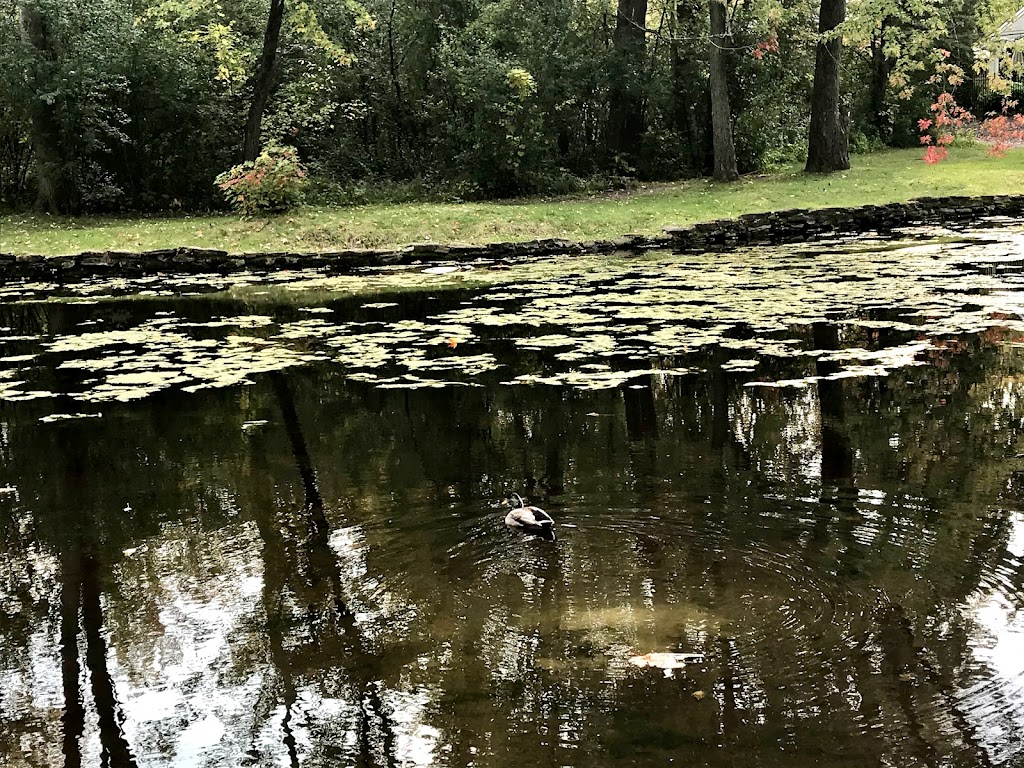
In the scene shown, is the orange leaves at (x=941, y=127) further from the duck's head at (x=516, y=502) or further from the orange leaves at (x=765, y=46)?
the duck's head at (x=516, y=502)

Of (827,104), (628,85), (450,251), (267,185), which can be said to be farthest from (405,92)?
(827,104)

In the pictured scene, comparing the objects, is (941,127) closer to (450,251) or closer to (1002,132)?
(1002,132)

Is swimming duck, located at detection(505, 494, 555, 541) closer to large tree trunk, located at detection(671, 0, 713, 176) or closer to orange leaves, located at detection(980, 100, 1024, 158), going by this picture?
large tree trunk, located at detection(671, 0, 713, 176)

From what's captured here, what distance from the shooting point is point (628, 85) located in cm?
2214

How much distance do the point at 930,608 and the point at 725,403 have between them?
123 inches

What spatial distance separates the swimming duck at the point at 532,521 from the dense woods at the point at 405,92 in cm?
1615

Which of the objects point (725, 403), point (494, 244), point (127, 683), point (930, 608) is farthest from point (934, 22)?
point (127, 683)

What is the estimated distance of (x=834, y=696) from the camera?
10.5ft

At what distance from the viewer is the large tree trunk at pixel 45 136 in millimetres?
18859

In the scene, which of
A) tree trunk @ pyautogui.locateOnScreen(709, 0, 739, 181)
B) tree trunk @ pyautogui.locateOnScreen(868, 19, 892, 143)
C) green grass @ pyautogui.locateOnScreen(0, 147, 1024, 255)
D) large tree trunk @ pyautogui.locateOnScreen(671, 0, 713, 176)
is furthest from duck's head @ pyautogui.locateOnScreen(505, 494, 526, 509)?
tree trunk @ pyautogui.locateOnScreen(868, 19, 892, 143)

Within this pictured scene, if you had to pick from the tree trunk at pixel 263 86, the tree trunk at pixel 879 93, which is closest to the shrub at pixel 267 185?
the tree trunk at pixel 263 86

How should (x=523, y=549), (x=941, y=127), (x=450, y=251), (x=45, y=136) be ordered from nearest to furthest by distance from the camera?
(x=523, y=549)
(x=450, y=251)
(x=45, y=136)
(x=941, y=127)

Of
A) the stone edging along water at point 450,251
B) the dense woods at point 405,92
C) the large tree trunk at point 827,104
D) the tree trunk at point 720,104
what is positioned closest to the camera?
the stone edging along water at point 450,251

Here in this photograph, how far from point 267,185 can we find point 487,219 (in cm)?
413
